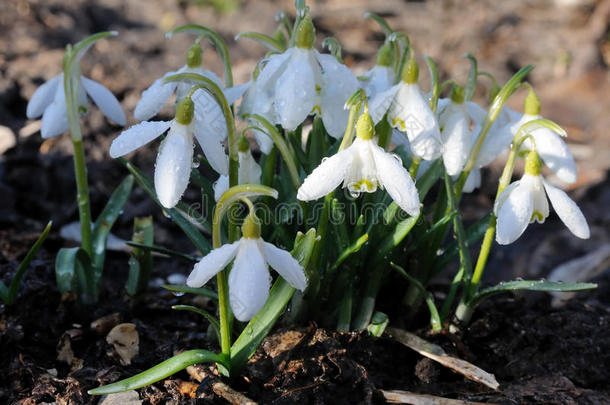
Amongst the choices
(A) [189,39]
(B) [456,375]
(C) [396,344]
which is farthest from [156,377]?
(A) [189,39]

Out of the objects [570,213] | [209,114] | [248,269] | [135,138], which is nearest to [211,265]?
[248,269]

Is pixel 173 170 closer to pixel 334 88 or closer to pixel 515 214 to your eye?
pixel 334 88

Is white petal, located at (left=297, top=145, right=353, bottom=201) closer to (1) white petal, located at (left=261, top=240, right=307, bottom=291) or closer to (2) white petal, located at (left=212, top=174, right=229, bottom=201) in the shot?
(1) white petal, located at (left=261, top=240, right=307, bottom=291)

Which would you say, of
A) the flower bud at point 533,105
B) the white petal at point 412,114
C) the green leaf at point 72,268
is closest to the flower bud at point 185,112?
the white petal at point 412,114

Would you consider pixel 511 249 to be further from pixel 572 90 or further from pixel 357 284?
pixel 572 90

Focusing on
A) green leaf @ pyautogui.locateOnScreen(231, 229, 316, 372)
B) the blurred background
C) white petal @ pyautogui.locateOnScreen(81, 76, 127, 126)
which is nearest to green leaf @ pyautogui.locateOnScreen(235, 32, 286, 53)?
white petal @ pyautogui.locateOnScreen(81, 76, 127, 126)

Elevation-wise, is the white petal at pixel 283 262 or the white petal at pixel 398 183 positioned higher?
the white petal at pixel 398 183

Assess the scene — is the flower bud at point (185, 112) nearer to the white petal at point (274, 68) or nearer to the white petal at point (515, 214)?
the white petal at point (274, 68)
